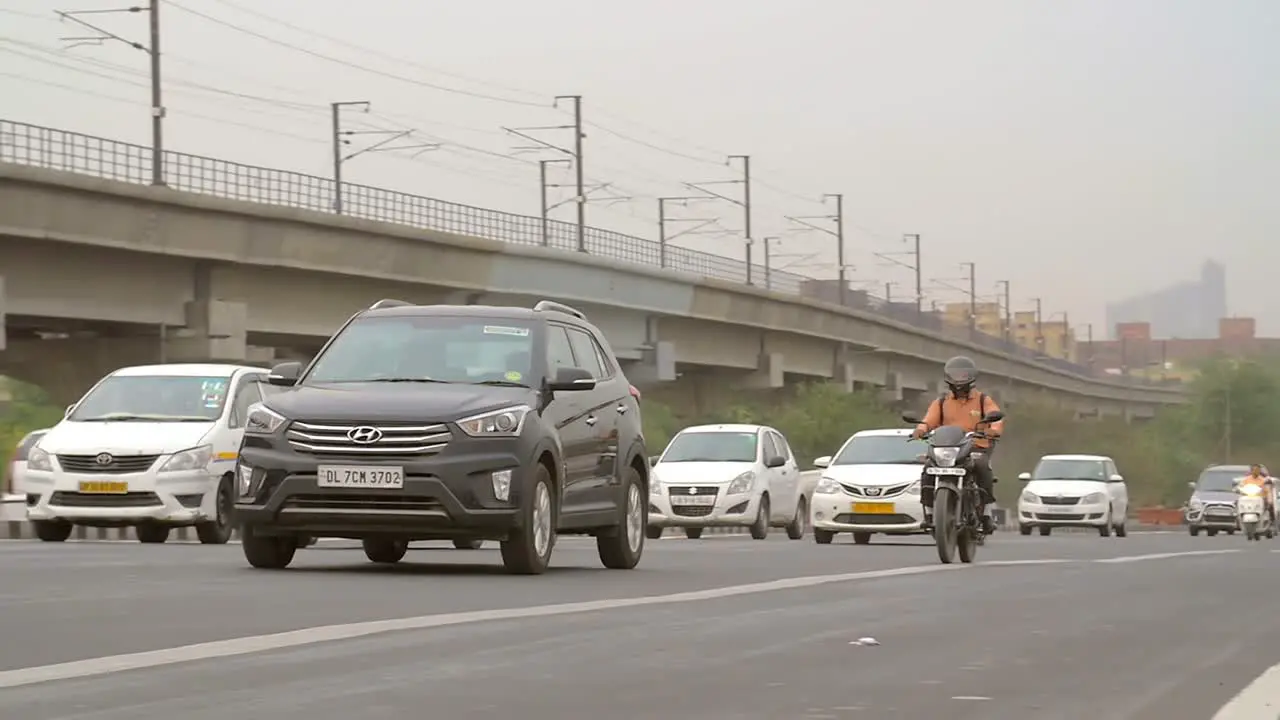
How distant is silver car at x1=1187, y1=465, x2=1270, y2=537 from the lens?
54656 mm

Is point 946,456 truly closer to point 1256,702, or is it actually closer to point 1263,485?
point 1256,702

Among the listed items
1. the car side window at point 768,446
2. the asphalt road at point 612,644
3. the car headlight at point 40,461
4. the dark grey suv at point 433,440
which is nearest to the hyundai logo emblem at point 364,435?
the dark grey suv at point 433,440

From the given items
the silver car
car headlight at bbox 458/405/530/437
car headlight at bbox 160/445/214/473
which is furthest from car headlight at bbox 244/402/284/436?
the silver car

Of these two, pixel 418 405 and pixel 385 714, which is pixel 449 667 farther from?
pixel 418 405

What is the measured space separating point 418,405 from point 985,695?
7.17m

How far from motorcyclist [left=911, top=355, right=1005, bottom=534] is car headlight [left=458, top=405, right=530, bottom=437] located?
6.27m

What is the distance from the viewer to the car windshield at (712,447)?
34375mm

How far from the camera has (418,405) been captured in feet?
49.8

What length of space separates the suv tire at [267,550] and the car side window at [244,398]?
28.2ft

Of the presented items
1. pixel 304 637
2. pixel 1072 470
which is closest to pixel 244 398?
pixel 304 637

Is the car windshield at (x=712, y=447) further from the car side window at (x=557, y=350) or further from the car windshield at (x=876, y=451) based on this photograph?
the car side window at (x=557, y=350)

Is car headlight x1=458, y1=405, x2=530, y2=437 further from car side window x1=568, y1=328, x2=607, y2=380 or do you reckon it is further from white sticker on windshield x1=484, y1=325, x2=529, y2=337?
car side window x1=568, y1=328, x2=607, y2=380

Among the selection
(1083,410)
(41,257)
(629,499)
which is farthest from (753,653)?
(1083,410)

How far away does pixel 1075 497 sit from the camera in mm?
46406
